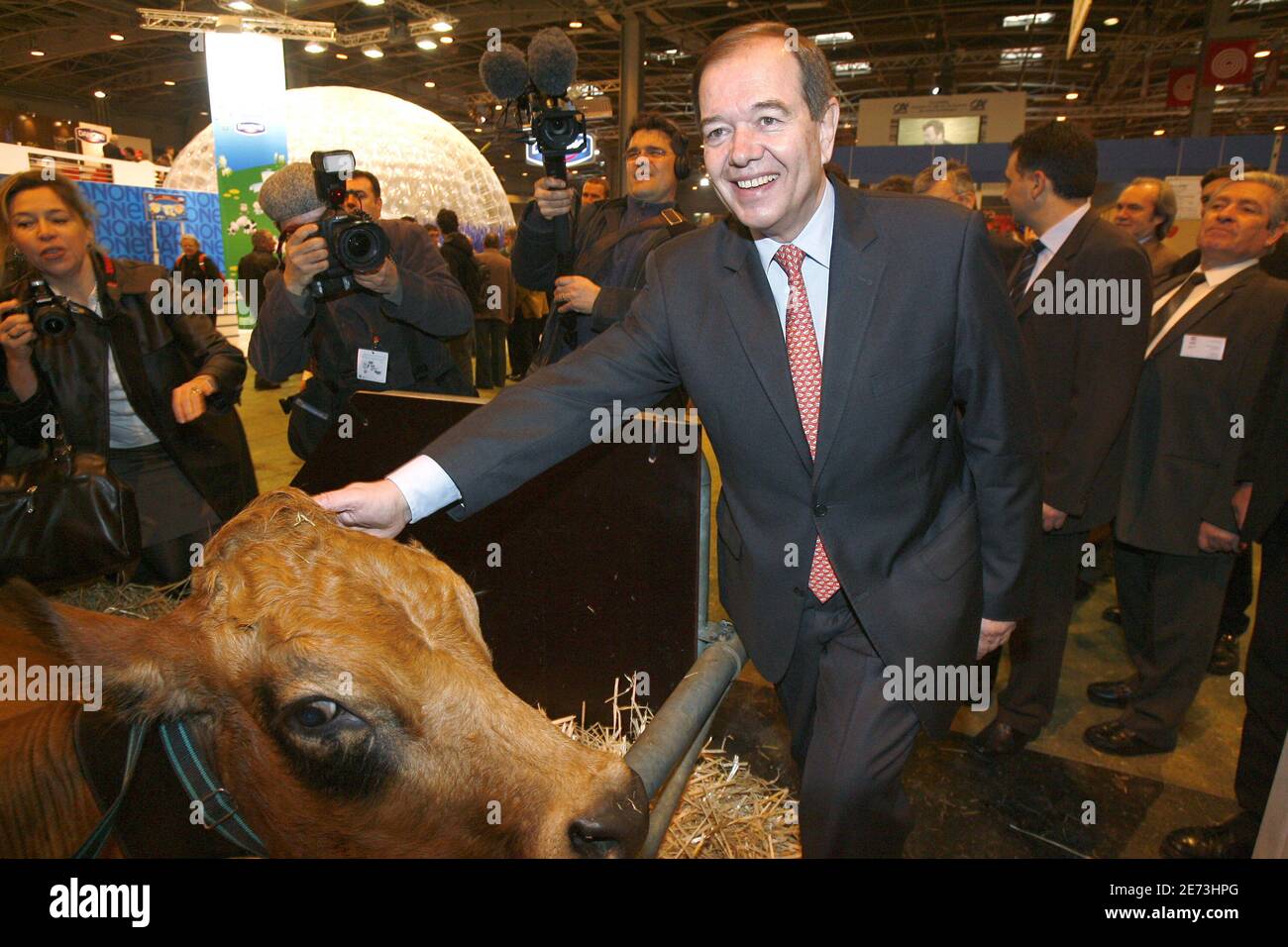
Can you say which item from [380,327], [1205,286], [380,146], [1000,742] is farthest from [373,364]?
[380,146]

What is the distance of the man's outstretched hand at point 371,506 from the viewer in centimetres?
178

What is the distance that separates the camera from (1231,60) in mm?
13430

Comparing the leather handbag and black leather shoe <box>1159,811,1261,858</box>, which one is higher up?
the leather handbag

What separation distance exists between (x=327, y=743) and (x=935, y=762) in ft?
10.4

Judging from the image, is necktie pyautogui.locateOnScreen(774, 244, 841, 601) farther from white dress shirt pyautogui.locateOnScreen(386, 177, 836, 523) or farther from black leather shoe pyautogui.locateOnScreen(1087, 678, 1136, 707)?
black leather shoe pyautogui.locateOnScreen(1087, 678, 1136, 707)

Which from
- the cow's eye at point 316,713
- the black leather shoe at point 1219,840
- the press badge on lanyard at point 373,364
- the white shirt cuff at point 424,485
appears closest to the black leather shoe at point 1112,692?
the black leather shoe at point 1219,840

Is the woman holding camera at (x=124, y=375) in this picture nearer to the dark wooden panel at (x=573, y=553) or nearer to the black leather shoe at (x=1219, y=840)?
the dark wooden panel at (x=573, y=553)

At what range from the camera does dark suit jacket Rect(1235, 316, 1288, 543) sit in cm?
272

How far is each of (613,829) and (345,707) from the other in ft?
1.80

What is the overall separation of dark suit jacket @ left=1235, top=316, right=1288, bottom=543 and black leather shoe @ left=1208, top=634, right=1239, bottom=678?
2.49m

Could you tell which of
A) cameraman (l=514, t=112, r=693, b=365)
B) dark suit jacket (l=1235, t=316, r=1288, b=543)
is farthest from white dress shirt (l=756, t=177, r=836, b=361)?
dark suit jacket (l=1235, t=316, r=1288, b=543)

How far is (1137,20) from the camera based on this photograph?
18750 millimetres

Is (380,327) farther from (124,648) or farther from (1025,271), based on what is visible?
(1025,271)

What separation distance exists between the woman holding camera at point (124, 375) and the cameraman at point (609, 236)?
4.67 feet
